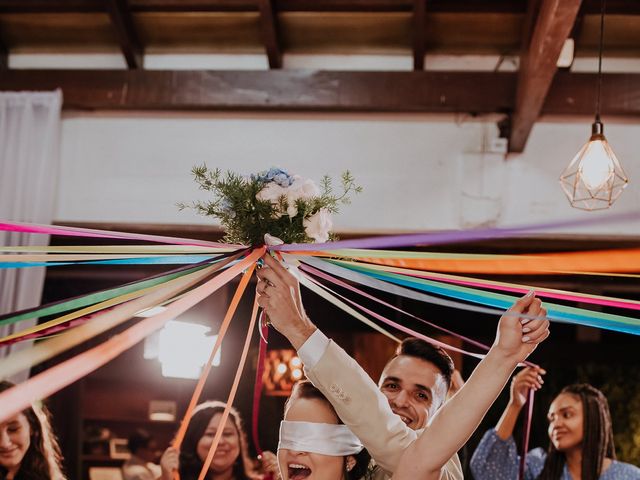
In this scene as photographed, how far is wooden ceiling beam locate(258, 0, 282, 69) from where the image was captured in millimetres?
4836

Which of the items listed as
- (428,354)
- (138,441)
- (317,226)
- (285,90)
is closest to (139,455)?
(138,441)

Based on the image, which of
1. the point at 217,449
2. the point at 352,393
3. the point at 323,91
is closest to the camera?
the point at 352,393

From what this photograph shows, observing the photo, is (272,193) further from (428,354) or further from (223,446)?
(223,446)

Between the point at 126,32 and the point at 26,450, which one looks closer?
the point at 26,450

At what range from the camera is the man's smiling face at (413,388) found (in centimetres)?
251

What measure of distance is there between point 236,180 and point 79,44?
3563mm

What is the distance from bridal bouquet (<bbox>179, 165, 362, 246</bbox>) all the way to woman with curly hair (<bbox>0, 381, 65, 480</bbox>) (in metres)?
1.59

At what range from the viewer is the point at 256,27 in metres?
5.16

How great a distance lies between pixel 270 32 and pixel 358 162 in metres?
0.94

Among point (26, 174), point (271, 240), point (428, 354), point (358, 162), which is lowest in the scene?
point (428, 354)

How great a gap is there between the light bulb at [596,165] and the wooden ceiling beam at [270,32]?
2.03 metres

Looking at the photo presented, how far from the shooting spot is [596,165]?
151 inches

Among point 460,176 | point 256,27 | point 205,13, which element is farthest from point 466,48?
point 205,13

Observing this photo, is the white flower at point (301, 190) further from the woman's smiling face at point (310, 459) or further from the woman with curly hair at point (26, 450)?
the woman with curly hair at point (26, 450)
